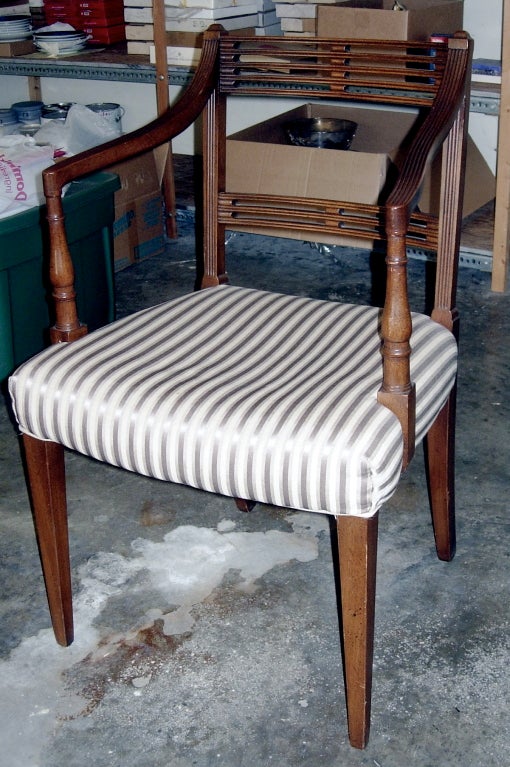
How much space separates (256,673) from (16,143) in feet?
4.82

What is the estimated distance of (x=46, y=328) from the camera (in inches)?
87.3

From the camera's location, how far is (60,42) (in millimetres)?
3129

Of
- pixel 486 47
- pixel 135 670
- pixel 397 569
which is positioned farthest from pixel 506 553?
pixel 486 47

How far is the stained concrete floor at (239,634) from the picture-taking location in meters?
1.21

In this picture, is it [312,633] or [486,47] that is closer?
[312,633]

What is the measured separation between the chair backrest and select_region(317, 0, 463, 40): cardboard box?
1156mm

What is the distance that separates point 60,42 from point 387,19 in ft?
3.81

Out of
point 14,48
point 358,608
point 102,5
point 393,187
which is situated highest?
point 102,5

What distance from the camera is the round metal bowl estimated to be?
9.27 ft

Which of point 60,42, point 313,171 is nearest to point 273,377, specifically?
point 313,171

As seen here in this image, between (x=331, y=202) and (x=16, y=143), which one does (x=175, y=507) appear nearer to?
(x=331, y=202)

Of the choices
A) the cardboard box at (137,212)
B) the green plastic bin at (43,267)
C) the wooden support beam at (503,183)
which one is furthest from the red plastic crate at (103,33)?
the wooden support beam at (503,183)

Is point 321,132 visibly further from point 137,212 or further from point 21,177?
point 21,177

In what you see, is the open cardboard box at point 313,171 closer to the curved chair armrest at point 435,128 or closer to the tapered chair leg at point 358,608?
the curved chair armrest at point 435,128
